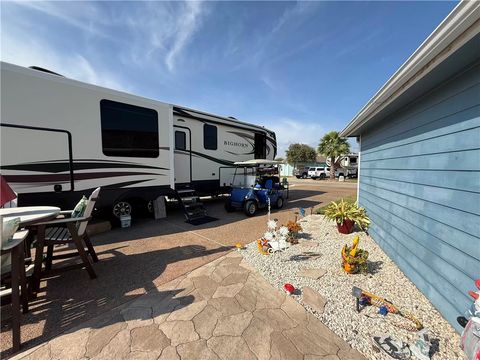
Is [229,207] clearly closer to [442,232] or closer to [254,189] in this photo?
[254,189]

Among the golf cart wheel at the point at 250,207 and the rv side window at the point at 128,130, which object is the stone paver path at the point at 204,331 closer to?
the rv side window at the point at 128,130

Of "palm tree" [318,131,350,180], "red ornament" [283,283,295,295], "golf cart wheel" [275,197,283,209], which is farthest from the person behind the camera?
"palm tree" [318,131,350,180]

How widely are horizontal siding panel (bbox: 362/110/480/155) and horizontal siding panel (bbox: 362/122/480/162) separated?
0.02m

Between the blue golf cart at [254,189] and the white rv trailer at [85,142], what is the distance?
69.0 inches

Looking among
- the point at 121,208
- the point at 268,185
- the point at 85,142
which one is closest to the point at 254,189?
the point at 268,185

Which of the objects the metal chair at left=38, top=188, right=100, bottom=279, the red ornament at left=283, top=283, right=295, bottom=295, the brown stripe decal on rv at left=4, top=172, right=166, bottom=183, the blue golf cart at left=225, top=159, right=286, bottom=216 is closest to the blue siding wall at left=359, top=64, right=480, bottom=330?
the red ornament at left=283, top=283, right=295, bottom=295

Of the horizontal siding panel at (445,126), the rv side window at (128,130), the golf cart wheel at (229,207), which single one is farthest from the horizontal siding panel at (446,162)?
the rv side window at (128,130)

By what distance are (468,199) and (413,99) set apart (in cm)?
201

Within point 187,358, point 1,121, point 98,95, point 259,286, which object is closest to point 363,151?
point 259,286

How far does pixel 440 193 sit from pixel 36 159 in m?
6.81

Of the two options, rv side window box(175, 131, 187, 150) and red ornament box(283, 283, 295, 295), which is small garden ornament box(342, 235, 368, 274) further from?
rv side window box(175, 131, 187, 150)

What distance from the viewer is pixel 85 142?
5027mm

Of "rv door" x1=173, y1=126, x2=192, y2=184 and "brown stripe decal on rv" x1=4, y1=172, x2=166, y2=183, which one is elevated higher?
"rv door" x1=173, y1=126, x2=192, y2=184

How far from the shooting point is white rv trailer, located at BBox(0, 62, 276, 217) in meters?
4.20
